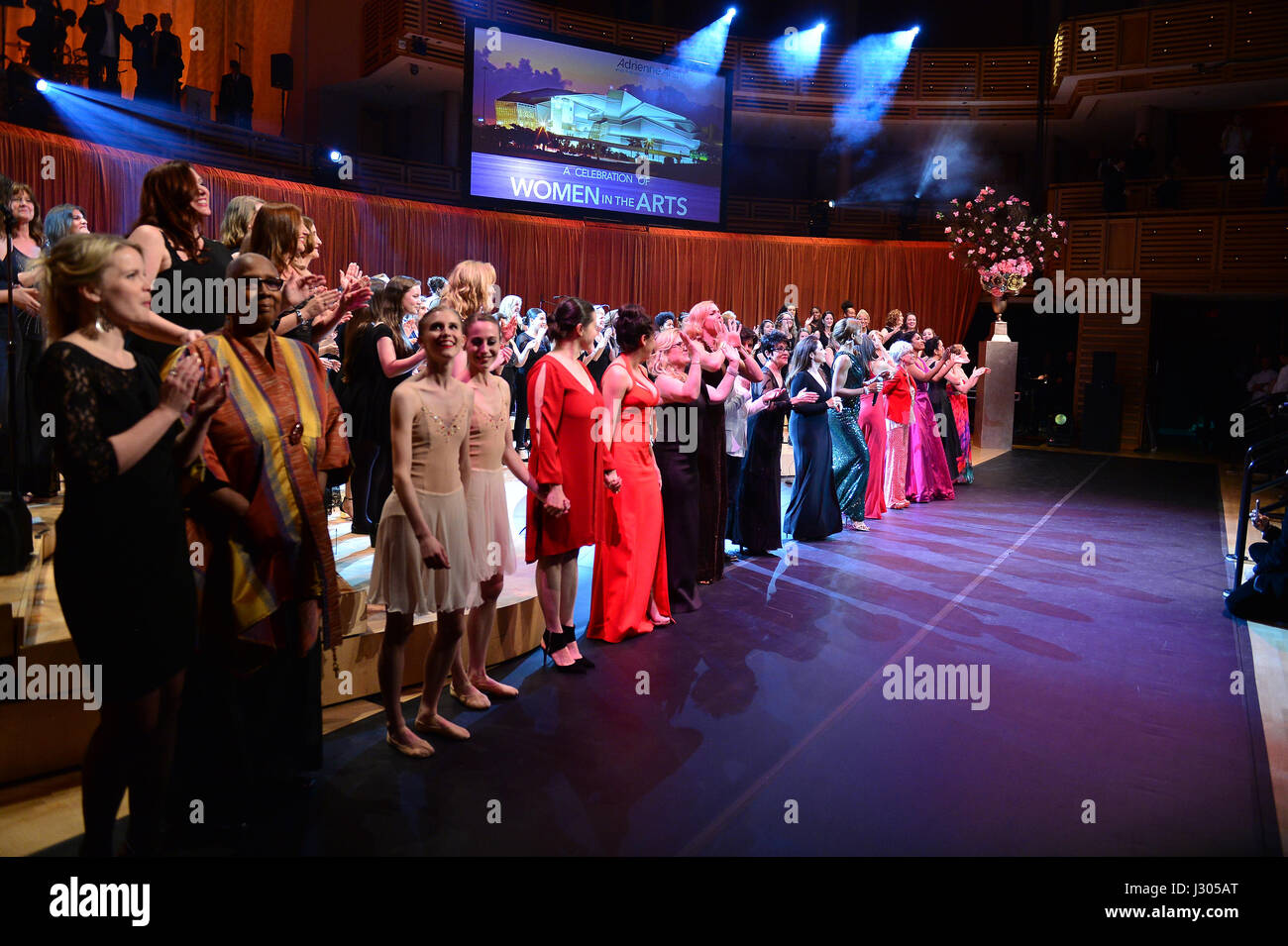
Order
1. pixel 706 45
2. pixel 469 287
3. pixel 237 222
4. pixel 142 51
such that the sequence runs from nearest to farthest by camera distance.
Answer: pixel 237 222, pixel 469 287, pixel 142 51, pixel 706 45

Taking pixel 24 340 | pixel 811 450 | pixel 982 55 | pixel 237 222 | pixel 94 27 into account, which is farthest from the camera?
pixel 982 55

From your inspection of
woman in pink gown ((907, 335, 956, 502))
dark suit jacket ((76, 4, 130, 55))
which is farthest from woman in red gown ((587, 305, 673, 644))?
dark suit jacket ((76, 4, 130, 55))

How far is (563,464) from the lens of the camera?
12.8ft

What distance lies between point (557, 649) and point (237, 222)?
6.50 feet

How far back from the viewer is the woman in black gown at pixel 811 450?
20.7ft

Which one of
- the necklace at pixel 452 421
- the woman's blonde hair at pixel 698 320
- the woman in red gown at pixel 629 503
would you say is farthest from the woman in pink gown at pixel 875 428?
the necklace at pixel 452 421

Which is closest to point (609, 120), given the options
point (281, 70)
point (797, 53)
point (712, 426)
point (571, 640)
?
point (281, 70)

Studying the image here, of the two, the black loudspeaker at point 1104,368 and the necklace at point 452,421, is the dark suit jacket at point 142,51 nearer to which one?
the necklace at point 452,421

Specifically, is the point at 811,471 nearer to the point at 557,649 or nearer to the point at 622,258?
the point at 557,649

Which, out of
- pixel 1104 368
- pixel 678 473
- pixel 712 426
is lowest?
pixel 678 473

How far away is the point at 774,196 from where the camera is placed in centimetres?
1956

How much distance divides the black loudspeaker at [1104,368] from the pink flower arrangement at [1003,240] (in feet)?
6.53

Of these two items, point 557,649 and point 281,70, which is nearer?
point 557,649

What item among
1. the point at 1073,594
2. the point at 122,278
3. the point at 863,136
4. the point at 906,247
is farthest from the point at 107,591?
the point at 863,136
